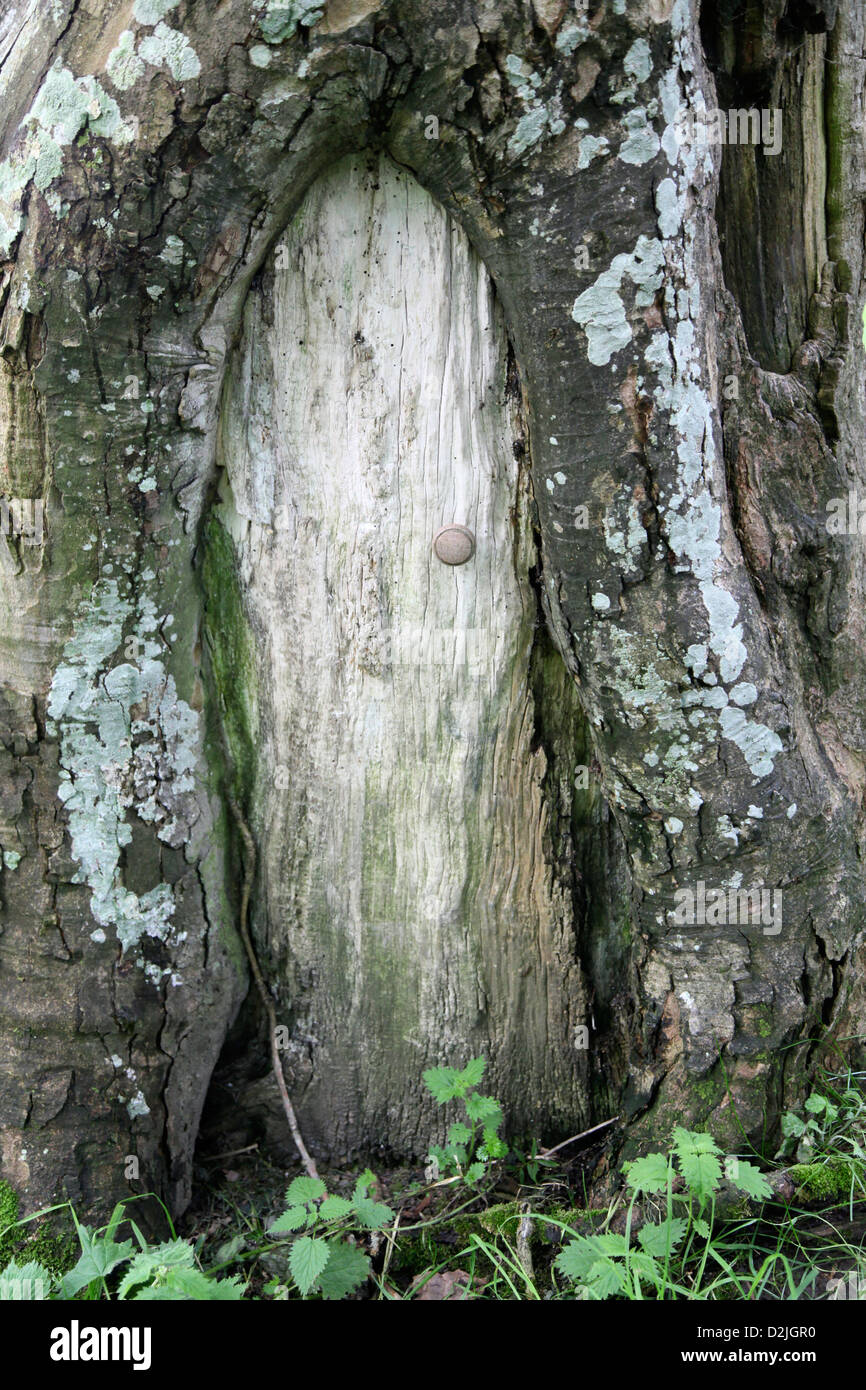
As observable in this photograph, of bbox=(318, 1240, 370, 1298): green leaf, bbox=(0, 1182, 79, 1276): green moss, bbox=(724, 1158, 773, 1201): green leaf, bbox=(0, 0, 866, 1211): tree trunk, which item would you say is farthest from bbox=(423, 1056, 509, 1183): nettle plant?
bbox=(0, 1182, 79, 1276): green moss

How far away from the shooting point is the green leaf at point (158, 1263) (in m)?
1.67

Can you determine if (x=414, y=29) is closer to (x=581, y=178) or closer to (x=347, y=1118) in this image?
(x=581, y=178)

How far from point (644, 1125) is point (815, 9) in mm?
2371

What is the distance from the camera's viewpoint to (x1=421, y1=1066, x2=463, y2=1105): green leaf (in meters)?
2.12

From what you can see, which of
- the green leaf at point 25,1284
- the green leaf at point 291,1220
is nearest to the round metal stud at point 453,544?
the green leaf at point 291,1220

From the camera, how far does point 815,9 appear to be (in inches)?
79.4

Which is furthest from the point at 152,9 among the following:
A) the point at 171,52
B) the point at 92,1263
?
the point at 92,1263

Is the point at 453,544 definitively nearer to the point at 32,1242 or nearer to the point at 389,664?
the point at 389,664

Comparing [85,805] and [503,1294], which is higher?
[85,805]

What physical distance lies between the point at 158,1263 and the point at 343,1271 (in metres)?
0.38

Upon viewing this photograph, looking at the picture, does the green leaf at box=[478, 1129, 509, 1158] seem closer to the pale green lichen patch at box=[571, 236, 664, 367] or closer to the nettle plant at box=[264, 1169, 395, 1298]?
the nettle plant at box=[264, 1169, 395, 1298]

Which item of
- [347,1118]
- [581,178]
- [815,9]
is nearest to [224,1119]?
[347,1118]

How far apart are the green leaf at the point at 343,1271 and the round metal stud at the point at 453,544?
1.41 metres

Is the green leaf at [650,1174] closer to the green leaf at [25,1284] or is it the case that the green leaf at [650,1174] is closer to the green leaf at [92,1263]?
the green leaf at [92,1263]
